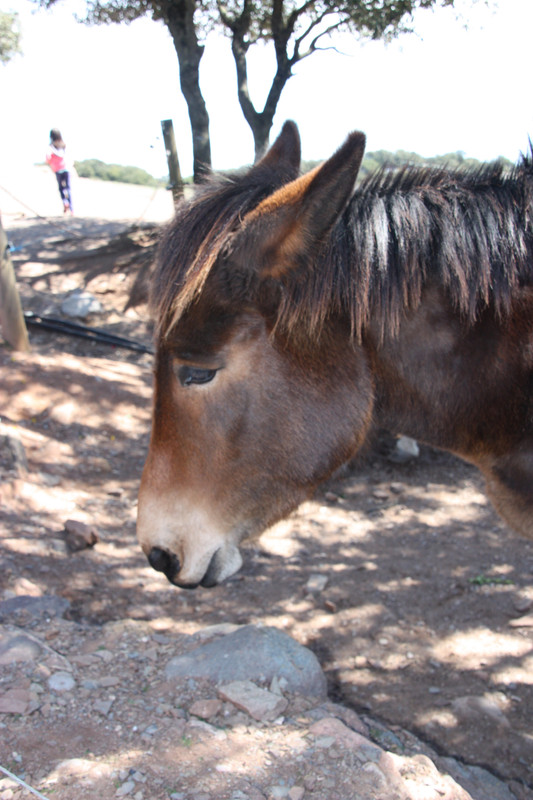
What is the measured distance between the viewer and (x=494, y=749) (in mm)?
2926

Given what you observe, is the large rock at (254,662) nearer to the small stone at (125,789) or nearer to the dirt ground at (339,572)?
the dirt ground at (339,572)

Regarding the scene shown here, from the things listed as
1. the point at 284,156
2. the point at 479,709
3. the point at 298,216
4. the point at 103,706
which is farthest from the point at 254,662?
the point at 284,156

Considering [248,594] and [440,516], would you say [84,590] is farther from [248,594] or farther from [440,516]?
[440,516]

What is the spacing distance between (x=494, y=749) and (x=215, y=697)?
58.2 inches

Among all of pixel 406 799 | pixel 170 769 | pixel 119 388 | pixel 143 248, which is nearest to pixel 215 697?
pixel 170 769

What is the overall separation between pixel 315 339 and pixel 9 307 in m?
5.71

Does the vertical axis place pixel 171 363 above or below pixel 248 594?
above

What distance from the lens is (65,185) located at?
1305 centimetres

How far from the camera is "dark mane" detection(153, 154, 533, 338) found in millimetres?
1984

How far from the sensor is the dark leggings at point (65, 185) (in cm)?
1282

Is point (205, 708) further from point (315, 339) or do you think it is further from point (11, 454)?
point (11, 454)

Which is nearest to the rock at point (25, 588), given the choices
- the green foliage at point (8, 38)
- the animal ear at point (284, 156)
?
the animal ear at point (284, 156)

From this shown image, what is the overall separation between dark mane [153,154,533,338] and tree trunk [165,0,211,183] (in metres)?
5.88

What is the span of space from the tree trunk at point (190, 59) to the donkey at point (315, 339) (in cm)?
593
